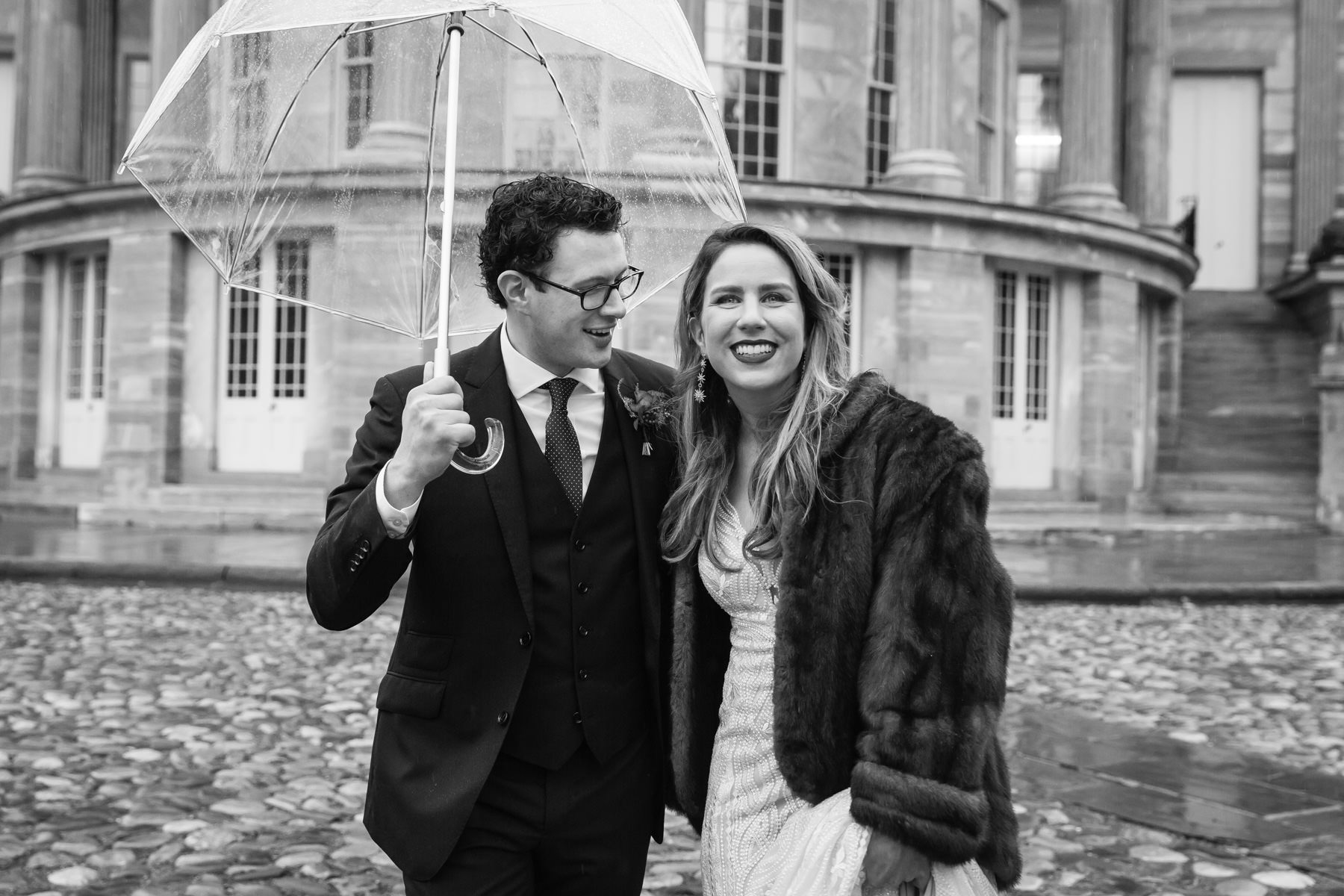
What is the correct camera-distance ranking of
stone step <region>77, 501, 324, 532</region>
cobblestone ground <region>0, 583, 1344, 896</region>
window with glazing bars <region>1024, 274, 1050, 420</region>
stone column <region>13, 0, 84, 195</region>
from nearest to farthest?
cobblestone ground <region>0, 583, 1344, 896</region>, stone step <region>77, 501, 324, 532</region>, window with glazing bars <region>1024, 274, 1050, 420</region>, stone column <region>13, 0, 84, 195</region>

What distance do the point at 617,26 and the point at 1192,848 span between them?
3525 millimetres

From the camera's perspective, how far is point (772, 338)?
2410 mm

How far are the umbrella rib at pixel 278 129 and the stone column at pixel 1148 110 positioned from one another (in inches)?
890

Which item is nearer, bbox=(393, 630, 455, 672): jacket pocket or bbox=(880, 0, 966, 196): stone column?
bbox=(393, 630, 455, 672): jacket pocket

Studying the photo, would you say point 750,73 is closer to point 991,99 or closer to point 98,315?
point 991,99

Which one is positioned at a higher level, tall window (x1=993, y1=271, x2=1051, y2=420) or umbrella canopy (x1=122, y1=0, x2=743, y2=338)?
tall window (x1=993, y1=271, x2=1051, y2=420)

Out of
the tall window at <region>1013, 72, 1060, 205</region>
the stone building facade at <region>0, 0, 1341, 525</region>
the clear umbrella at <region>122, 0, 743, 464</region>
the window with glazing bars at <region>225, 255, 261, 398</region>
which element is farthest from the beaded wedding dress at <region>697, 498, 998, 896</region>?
the tall window at <region>1013, 72, 1060, 205</region>

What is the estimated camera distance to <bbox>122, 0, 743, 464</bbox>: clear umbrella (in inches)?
107

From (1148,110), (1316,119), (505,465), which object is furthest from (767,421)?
(1316,119)

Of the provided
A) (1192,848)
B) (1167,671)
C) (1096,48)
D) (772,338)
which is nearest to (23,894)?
(772,338)

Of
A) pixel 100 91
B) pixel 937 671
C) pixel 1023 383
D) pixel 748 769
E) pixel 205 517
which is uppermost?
pixel 100 91

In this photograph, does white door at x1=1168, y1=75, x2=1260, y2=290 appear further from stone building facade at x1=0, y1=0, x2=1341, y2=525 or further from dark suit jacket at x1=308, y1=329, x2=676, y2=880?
dark suit jacket at x1=308, y1=329, x2=676, y2=880

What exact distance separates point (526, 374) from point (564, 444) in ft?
0.52

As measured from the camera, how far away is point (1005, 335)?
64.0 ft
